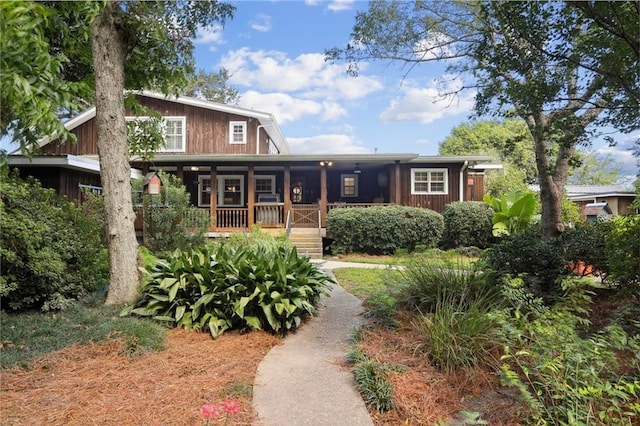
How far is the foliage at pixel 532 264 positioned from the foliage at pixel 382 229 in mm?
7513

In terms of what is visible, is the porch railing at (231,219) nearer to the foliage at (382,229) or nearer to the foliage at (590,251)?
the foliage at (382,229)

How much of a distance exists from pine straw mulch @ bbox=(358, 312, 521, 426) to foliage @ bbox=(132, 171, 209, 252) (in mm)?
7209

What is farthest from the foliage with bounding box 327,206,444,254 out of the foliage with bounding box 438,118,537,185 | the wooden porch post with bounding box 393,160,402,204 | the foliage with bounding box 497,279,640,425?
the foliage with bounding box 438,118,537,185

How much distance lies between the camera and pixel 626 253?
4.11m

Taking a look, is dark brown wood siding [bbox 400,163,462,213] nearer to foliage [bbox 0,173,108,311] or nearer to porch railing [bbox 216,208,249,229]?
porch railing [bbox 216,208,249,229]

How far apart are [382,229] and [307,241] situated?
2730 millimetres

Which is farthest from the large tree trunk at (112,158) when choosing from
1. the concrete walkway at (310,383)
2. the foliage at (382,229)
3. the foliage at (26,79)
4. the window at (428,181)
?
the window at (428,181)

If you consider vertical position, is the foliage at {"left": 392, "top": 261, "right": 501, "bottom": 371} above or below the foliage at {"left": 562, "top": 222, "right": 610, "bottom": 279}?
below

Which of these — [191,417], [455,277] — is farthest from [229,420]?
[455,277]

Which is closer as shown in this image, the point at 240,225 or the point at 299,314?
the point at 299,314

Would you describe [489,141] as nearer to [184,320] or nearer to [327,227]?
[327,227]

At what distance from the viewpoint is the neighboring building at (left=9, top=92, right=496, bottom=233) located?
→ 1482 cm

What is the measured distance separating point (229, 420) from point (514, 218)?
1200 cm

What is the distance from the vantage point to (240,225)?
15.3 m
